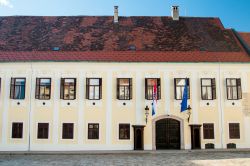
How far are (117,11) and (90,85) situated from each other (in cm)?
878

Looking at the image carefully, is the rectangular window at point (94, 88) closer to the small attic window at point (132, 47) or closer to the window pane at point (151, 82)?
the small attic window at point (132, 47)

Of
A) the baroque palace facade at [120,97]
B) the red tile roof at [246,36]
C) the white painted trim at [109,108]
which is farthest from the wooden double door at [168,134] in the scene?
the red tile roof at [246,36]

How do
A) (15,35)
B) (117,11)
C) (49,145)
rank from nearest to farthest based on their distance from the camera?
(49,145), (15,35), (117,11)

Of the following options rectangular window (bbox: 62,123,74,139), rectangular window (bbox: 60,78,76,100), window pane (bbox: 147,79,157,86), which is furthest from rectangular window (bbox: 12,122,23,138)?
window pane (bbox: 147,79,157,86)

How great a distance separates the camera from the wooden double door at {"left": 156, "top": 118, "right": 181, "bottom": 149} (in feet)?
84.7

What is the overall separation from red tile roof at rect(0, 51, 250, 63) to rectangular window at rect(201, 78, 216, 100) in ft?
5.69

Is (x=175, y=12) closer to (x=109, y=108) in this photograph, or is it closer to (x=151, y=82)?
(x=151, y=82)

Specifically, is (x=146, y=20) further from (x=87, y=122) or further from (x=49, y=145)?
(x=49, y=145)

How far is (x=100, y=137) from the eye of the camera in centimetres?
2553

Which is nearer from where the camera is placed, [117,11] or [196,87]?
[196,87]

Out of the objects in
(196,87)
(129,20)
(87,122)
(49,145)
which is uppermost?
(129,20)

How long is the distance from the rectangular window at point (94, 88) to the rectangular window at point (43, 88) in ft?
10.5

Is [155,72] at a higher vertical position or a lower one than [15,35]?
lower

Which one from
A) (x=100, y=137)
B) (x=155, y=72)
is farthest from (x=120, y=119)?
(x=155, y=72)
